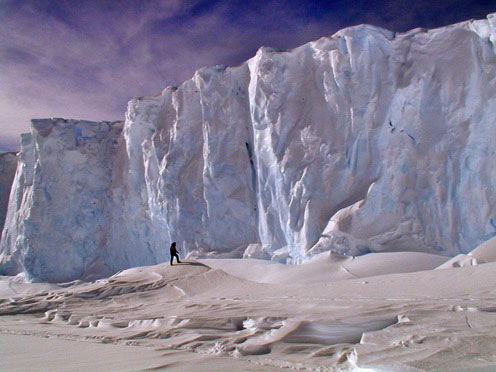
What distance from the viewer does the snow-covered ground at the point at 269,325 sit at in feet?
6.45

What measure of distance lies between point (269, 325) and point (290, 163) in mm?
7494

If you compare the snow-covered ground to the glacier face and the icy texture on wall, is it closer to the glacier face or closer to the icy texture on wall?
the glacier face

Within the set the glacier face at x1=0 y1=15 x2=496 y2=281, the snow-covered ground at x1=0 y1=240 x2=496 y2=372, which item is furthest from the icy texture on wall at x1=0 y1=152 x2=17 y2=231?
the snow-covered ground at x1=0 y1=240 x2=496 y2=372

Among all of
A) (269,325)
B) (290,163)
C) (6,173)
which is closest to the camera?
(269,325)

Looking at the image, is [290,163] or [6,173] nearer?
[290,163]

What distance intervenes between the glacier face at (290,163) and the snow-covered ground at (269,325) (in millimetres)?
3030

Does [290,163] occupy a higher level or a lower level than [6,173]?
lower

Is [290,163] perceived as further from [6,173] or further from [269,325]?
[6,173]

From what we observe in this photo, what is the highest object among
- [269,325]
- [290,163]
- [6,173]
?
[6,173]

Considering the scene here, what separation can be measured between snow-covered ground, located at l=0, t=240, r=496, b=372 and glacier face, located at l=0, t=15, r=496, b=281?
303 cm

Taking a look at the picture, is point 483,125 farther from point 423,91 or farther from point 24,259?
point 24,259

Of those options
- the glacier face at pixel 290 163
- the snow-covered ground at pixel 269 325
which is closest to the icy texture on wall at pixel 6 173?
the glacier face at pixel 290 163

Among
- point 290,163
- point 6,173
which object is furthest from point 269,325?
point 6,173

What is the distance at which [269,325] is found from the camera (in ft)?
9.26
